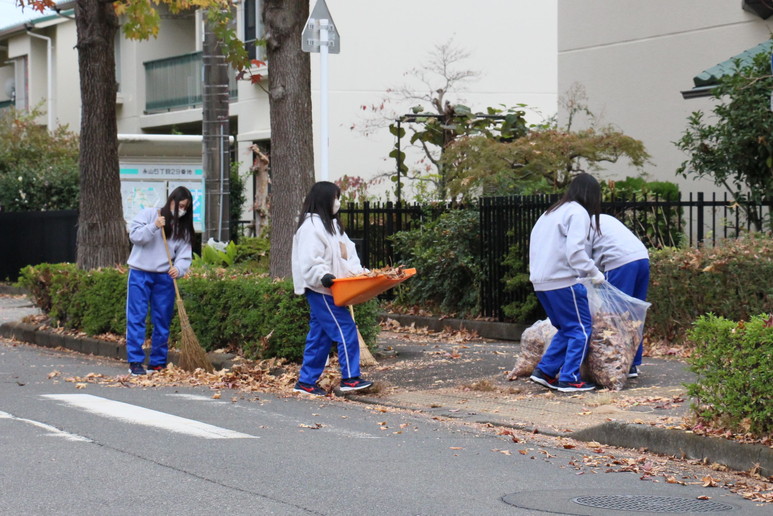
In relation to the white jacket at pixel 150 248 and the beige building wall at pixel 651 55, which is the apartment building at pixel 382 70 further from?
the white jacket at pixel 150 248

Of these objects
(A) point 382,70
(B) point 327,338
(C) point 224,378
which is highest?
(A) point 382,70

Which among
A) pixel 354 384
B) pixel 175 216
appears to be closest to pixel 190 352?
pixel 175 216

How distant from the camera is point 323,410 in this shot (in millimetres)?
9328

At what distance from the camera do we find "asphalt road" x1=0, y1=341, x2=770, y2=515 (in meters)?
5.95

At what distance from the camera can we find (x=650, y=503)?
614 cm

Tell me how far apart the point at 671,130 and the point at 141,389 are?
30.7 ft

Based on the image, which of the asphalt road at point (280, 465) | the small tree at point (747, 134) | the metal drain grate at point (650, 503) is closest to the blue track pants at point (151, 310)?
the asphalt road at point (280, 465)

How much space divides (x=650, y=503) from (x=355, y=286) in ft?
13.0

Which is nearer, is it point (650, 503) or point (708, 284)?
point (650, 503)

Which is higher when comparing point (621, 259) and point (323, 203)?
point (323, 203)

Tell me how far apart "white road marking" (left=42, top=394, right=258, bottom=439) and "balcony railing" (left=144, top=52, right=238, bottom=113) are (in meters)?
20.6

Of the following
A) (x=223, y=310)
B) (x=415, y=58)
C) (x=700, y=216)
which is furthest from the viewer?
(x=415, y=58)

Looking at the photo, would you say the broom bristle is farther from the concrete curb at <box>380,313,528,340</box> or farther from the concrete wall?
the concrete wall

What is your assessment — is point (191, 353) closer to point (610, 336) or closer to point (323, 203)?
point (323, 203)
